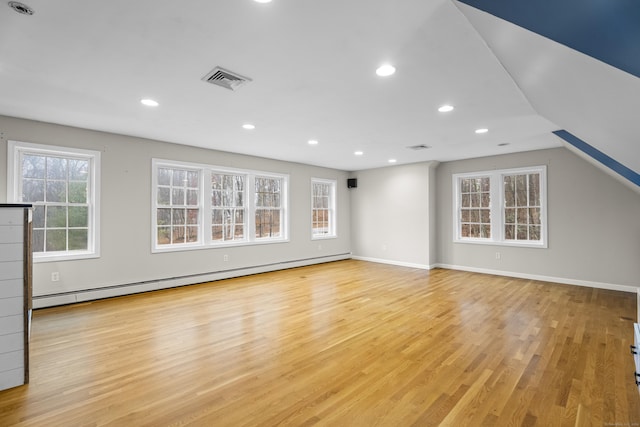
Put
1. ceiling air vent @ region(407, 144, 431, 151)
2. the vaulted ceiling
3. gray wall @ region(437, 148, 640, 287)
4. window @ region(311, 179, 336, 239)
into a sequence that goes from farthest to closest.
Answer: window @ region(311, 179, 336, 239), ceiling air vent @ region(407, 144, 431, 151), gray wall @ region(437, 148, 640, 287), the vaulted ceiling

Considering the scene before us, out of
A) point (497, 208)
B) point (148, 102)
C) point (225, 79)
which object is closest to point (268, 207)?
point (148, 102)

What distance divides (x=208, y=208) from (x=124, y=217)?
1428mm

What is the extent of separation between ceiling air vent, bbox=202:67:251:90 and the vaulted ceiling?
69mm

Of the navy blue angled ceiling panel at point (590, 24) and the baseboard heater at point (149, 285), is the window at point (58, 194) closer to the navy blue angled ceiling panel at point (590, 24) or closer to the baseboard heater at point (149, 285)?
the baseboard heater at point (149, 285)

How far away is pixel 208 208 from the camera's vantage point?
19.4 ft

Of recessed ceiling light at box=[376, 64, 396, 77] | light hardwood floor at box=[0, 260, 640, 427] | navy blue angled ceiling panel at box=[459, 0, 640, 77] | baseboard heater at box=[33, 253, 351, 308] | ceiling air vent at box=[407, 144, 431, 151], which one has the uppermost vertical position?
A: ceiling air vent at box=[407, 144, 431, 151]

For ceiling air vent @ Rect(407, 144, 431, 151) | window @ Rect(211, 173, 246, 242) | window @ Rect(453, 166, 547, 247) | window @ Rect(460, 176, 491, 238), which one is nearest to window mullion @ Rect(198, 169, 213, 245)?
window @ Rect(211, 173, 246, 242)

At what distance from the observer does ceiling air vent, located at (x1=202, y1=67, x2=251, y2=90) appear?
2.73 m

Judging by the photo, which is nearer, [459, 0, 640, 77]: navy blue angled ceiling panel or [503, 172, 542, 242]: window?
[459, 0, 640, 77]: navy blue angled ceiling panel

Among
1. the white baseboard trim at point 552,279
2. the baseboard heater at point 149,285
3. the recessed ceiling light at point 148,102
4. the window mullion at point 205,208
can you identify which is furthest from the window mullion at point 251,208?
the white baseboard trim at point 552,279

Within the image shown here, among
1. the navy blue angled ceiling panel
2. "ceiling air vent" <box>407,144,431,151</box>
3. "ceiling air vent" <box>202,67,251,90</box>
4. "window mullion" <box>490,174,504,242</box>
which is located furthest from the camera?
"window mullion" <box>490,174,504,242</box>

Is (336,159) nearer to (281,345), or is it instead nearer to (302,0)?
(281,345)

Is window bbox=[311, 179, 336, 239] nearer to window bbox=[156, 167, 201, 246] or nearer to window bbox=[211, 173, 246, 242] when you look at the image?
window bbox=[211, 173, 246, 242]

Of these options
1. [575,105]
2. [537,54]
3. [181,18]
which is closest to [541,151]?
[575,105]
